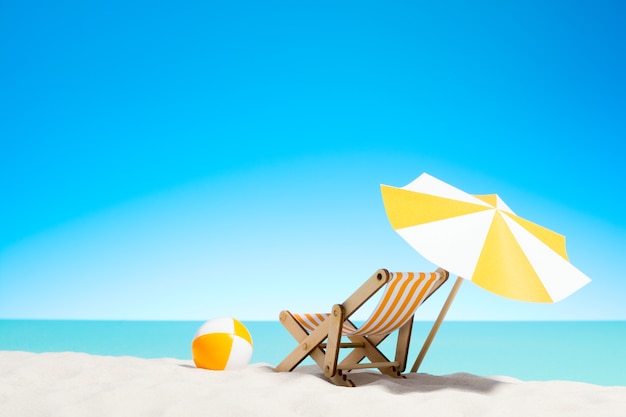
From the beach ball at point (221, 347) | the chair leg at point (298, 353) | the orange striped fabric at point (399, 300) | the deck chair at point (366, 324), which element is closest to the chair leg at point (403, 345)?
the deck chair at point (366, 324)

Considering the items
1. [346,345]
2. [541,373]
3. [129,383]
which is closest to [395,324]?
[346,345]

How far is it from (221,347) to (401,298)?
4.61 ft

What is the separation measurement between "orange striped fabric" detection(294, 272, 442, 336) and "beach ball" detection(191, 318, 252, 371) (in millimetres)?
790

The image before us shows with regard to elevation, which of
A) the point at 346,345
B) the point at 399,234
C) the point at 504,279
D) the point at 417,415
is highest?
the point at 399,234

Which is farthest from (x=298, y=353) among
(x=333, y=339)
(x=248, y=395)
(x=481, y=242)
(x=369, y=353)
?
(x=481, y=242)

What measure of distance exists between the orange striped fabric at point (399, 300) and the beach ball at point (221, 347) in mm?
790

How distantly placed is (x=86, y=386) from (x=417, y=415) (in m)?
1.82

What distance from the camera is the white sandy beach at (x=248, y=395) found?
3152mm

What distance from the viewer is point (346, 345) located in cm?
475

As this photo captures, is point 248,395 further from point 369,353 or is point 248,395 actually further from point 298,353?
point 369,353

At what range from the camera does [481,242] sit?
3850mm

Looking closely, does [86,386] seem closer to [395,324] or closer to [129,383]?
[129,383]

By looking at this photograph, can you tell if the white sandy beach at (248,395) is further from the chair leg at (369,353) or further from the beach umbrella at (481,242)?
the beach umbrella at (481,242)

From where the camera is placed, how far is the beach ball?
4.73m
